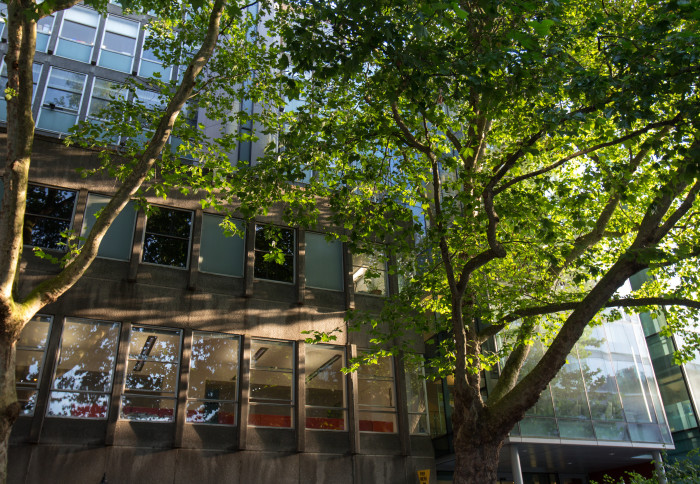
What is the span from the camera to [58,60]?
18.2m

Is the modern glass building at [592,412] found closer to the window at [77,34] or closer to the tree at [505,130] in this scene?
the tree at [505,130]

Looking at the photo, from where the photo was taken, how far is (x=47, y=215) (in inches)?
621

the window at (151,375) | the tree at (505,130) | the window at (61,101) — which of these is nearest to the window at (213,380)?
the window at (151,375)

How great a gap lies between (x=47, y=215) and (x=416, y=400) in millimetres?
12379

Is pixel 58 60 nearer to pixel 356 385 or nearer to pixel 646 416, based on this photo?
pixel 356 385

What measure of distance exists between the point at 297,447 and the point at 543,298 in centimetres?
803

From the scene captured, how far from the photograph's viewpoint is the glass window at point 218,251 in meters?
17.3

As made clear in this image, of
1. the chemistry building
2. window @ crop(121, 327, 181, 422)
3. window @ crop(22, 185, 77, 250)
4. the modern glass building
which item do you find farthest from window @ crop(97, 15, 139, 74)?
the modern glass building

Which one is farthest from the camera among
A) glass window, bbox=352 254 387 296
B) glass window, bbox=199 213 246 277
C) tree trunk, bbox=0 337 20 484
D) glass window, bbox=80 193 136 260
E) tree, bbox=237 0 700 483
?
glass window, bbox=352 254 387 296

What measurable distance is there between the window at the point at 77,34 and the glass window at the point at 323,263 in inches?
379

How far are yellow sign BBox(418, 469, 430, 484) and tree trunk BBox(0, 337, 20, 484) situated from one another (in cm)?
1146

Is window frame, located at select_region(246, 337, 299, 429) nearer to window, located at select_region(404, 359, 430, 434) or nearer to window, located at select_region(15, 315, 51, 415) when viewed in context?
window, located at select_region(404, 359, 430, 434)

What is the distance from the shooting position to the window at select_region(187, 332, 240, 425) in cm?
1552

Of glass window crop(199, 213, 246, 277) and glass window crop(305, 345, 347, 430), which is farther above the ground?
glass window crop(199, 213, 246, 277)
